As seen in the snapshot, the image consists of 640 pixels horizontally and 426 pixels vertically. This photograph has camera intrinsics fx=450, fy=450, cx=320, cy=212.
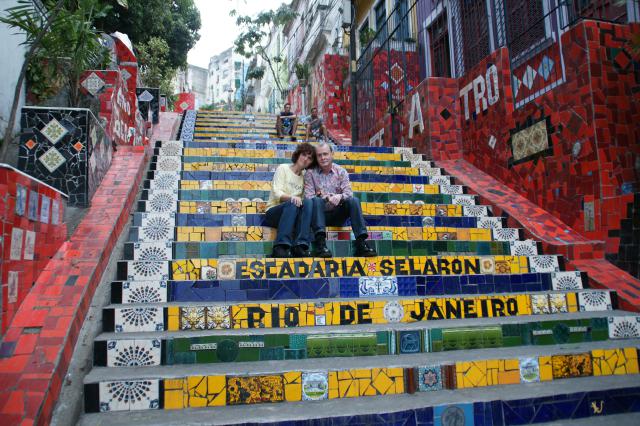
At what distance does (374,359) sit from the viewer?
2572mm

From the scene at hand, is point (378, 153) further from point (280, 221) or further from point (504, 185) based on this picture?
point (280, 221)

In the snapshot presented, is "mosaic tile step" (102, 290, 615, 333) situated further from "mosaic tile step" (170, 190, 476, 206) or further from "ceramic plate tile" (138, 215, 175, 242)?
"mosaic tile step" (170, 190, 476, 206)

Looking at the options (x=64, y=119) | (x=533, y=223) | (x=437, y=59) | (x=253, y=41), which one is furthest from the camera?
(x=253, y=41)

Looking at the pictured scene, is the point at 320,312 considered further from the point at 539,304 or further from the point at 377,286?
the point at 539,304

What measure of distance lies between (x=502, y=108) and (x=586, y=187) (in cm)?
152

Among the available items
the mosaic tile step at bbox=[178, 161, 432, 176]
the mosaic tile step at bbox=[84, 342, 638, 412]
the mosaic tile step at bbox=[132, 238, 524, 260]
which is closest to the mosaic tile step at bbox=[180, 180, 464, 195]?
the mosaic tile step at bbox=[178, 161, 432, 176]

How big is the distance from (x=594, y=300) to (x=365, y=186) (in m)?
2.61

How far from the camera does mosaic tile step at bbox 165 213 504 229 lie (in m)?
4.03

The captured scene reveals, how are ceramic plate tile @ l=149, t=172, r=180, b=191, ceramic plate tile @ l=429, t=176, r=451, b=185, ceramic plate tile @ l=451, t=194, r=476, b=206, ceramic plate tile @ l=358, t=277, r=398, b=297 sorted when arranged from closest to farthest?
ceramic plate tile @ l=358, t=277, r=398, b=297, ceramic plate tile @ l=149, t=172, r=180, b=191, ceramic plate tile @ l=451, t=194, r=476, b=206, ceramic plate tile @ l=429, t=176, r=451, b=185

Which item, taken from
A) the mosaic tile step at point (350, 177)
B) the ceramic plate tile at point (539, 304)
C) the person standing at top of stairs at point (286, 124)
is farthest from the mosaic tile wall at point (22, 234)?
the person standing at top of stairs at point (286, 124)

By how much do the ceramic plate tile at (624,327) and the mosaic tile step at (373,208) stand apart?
184 cm

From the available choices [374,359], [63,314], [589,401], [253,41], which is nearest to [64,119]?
[63,314]

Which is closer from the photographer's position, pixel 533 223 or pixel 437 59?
pixel 533 223

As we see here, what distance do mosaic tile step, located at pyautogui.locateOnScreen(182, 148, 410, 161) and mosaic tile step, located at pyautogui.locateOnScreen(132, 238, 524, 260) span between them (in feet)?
7.89
